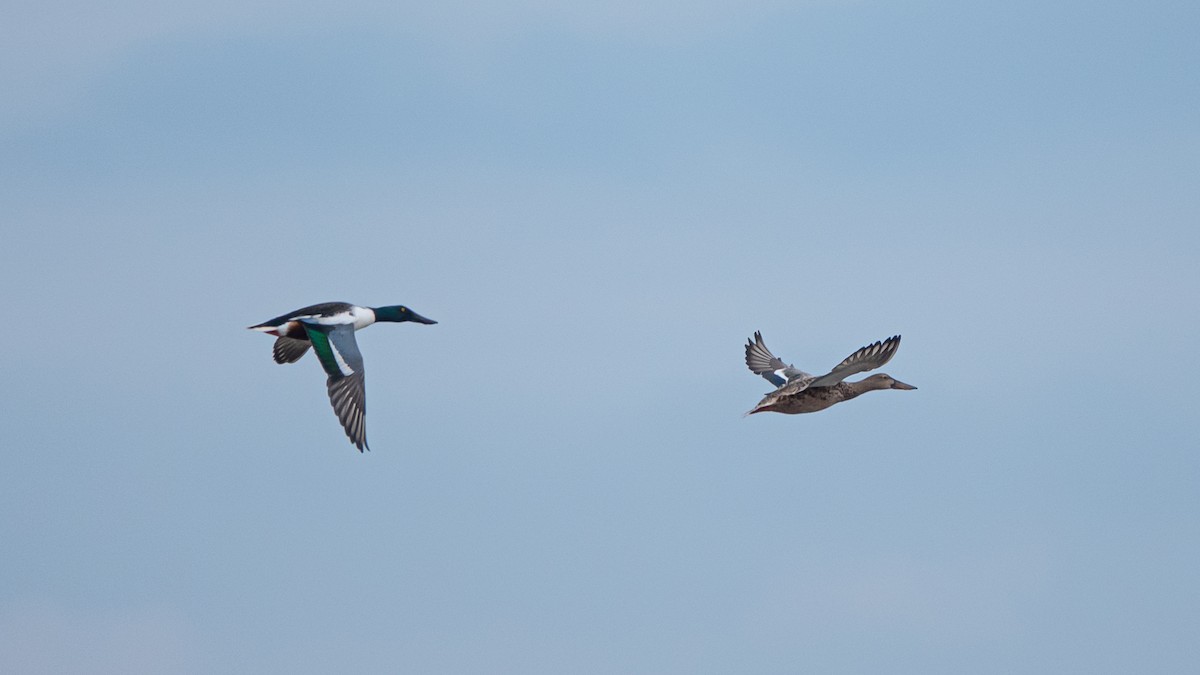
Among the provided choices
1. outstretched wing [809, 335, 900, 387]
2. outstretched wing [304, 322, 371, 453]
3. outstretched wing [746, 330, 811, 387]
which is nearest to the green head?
outstretched wing [304, 322, 371, 453]

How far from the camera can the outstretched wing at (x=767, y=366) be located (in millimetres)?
28219

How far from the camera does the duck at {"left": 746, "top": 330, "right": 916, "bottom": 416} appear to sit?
2270 cm

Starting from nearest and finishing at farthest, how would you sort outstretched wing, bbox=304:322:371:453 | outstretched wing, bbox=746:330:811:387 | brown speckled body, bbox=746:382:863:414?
outstretched wing, bbox=304:322:371:453 < brown speckled body, bbox=746:382:863:414 < outstretched wing, bbox=746:330:811:387

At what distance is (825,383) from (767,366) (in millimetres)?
4740

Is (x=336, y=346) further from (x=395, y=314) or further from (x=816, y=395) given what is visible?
(x=816, y=395)

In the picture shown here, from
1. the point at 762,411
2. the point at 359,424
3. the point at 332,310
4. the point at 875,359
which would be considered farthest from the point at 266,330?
the point at 875,359

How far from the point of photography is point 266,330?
1060 inches

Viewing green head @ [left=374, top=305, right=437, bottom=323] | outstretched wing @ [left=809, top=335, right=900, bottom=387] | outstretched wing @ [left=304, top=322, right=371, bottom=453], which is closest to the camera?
outstretched wing @ [left=809, top=335, right=900, bottom=387]

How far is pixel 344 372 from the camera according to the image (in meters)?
25.1

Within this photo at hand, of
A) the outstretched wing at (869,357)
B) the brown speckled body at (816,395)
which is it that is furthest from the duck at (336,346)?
the outstretched wing at (869,357)

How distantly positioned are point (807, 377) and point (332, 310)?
8001 mm

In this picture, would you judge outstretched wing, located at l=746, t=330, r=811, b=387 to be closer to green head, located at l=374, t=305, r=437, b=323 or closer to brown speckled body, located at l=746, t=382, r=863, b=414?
brown speckled body, located at l=746, t=382, r=863, b=414

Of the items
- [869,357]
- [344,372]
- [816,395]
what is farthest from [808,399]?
[344,372]

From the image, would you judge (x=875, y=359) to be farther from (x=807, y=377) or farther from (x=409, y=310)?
(x=409, y=310)
